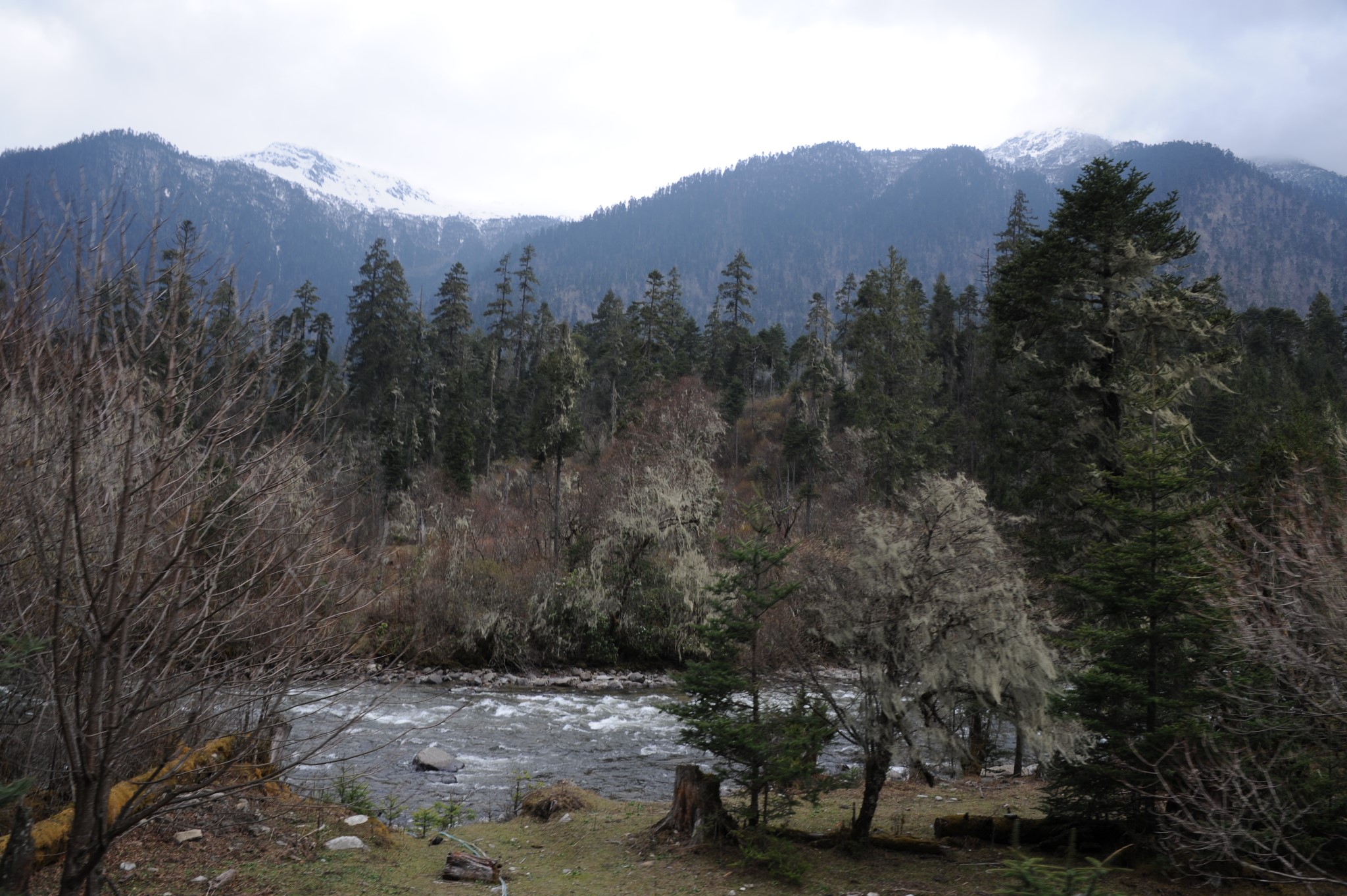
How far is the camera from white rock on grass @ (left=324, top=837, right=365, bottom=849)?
8.55 meters

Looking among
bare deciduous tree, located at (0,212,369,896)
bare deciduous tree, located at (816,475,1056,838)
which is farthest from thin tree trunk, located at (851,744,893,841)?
bare deciduous tree, located at (0,212,369,896)

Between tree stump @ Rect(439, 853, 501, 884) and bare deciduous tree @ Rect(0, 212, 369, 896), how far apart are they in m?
4.37

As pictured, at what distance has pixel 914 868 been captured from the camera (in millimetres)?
8523

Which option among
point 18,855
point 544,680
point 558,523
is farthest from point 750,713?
point 558,523

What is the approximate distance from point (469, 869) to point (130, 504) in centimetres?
657

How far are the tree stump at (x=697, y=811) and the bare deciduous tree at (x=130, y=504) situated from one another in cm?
590

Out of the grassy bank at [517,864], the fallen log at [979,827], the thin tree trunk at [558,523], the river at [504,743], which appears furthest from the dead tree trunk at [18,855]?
the thin tree trunk at [558,523]

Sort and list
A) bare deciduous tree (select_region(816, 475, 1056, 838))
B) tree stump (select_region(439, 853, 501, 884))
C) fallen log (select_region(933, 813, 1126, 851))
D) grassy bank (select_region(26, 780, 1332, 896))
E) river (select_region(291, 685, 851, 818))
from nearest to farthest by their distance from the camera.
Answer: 1. grassy bank (select_region(26, 780, 1332, 896))
2. tree stump (select_region(439, 853, 501, 884))
3. fallen log (select_region(933, 813, 1126, 851))
4. bare deciduous tree (select_region(816, 475, 1056, 838))
5. river (select_region(291, 685, 851, 818))

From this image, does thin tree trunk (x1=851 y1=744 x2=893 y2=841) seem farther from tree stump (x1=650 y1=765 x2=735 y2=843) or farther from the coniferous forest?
tree stump (x1=650 y1=765 x2=735 y2=843)

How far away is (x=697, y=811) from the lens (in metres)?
9.52

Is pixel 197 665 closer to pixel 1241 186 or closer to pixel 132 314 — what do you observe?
pixel 132 314

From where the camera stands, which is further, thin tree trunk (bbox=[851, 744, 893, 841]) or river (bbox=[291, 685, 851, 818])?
river (bbox=[291, 685, 851, 818])

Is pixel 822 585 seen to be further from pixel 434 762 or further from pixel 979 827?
pixel 434 762

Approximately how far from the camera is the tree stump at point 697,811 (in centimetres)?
930
